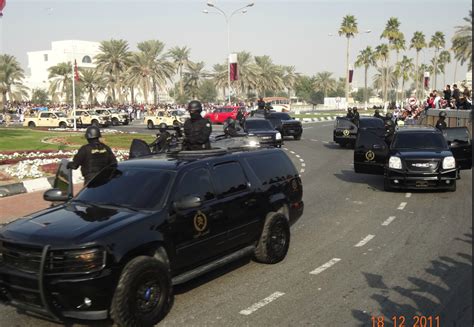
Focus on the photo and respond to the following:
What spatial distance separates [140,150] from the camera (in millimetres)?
11609

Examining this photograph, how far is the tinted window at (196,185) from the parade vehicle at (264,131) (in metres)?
15.5

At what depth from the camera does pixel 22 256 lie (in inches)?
195

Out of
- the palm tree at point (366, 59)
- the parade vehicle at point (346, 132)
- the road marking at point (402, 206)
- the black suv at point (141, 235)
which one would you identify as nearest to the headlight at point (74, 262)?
the black suv at point (141, 235)

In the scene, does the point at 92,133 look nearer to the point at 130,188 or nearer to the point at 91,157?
the point at 91,157

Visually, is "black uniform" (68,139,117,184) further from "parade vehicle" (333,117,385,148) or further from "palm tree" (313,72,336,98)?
"palm tree" (313,72,336,98)

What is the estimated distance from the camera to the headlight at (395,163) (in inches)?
495

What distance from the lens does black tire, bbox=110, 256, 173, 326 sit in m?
4.86

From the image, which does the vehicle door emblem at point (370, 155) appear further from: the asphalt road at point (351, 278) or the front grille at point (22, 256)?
the front grille at point (22, 256)

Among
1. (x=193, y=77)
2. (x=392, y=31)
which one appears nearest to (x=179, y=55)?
(x=193, y=77)

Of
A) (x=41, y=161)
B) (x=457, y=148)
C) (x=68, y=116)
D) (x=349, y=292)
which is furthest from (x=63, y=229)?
(x=68, y=116)

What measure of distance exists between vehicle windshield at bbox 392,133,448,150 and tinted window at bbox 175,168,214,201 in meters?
8.40

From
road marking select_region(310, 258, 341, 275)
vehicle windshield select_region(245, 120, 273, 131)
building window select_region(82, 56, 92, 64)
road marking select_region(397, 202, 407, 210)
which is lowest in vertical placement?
road marking select_region(397, 202, 407, 210)

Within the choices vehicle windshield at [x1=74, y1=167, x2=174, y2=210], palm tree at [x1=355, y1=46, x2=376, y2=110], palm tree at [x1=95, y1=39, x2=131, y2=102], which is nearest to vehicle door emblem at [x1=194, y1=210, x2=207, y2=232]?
vehicle windshield at [x1=74, y1=167, x2=174, y2=210]

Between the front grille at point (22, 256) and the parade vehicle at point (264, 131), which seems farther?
the parade vehicle at point (264, 131)
